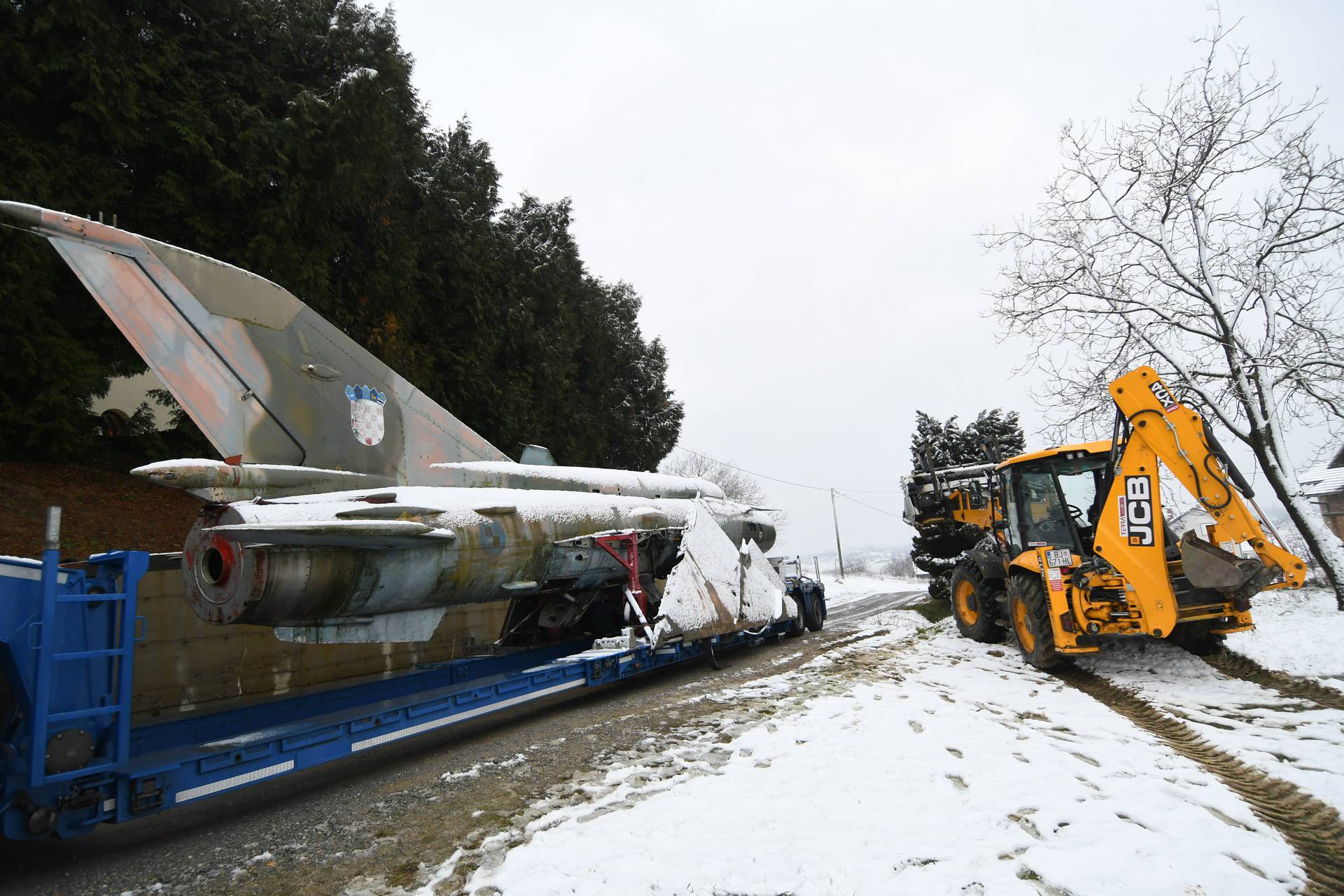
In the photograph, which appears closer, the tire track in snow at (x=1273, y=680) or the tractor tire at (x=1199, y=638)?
the tire track in snow at (x=1273, y=680)

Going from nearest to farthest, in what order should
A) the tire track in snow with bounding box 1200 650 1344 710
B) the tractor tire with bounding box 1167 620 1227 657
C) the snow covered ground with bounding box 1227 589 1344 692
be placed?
the tire track in snow with bounding box 1200 650 1344 710
the snow covered ground with bounding box 1227 589 1344 692
the tractor tire with bounding box 1167 620 1227 657

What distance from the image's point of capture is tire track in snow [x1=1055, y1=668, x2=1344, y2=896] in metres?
2.83

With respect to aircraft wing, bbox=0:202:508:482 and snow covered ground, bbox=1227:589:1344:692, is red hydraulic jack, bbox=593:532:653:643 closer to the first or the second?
aircraft wing, bbox=0:202:508:482

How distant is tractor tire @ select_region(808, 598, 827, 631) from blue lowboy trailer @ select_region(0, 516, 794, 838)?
8932mm

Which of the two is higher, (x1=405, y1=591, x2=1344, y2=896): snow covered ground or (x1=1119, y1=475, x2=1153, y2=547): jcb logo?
(x1=1119, y1=475, x2=1153, y2=547): jcb logo

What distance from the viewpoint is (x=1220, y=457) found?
5723mm

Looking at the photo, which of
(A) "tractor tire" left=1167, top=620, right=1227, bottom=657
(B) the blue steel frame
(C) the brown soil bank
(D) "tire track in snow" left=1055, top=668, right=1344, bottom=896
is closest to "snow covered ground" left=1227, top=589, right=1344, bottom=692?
(A) "tractor tire" left=1167, top=620, right=1227, bottom=657

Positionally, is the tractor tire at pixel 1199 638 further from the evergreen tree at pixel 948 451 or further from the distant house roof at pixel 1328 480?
the distant house roof at pixel 1328 480

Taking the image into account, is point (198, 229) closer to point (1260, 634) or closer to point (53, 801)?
point (53, 801)

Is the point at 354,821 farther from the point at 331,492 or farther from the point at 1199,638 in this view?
the point at 1199,638

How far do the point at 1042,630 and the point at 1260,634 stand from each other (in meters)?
2.37

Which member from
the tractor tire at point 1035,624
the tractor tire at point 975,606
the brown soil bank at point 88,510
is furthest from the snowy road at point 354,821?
the tractor tire at point 975,606

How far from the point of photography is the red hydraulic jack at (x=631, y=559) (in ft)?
23.0

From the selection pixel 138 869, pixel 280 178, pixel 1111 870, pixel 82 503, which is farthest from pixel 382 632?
pixel 280 178
